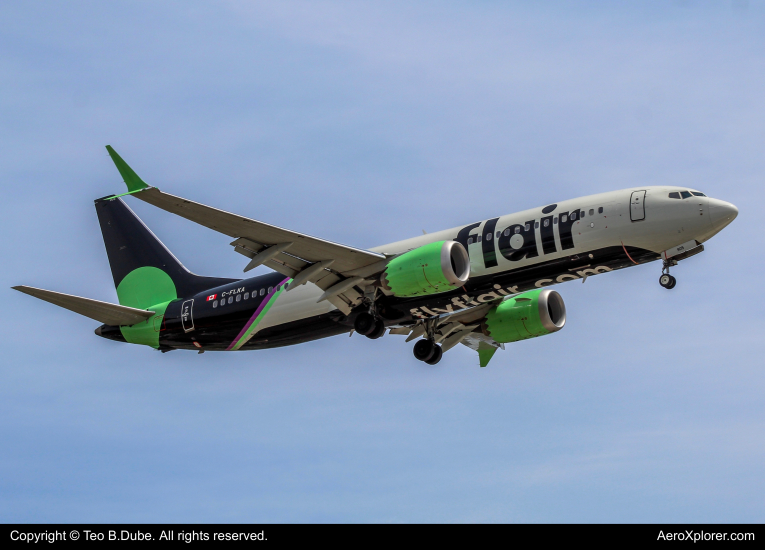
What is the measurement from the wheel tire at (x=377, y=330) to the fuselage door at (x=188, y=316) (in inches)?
359

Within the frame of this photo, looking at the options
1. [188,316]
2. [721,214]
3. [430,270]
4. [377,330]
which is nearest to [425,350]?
[377,330]

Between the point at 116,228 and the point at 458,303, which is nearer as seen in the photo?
the point at 458,303

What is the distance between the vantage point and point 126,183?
1254 inches

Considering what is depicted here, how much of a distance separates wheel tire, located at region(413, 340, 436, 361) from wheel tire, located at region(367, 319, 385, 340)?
12.7 ft

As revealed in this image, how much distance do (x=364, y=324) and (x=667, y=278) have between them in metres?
11.8

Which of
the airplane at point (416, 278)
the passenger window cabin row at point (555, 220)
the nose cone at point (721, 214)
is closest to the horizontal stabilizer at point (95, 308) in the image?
the airplane at point (416, 278)

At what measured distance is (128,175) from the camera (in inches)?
1254

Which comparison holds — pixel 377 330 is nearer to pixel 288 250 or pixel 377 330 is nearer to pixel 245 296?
pixel 288 250

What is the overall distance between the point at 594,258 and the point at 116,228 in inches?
998

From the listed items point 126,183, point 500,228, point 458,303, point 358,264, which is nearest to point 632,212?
point 500,228

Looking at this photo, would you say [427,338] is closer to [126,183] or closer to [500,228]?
[500,228]

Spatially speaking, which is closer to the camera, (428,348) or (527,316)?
(428,348)

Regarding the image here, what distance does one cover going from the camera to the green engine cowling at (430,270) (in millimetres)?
34781

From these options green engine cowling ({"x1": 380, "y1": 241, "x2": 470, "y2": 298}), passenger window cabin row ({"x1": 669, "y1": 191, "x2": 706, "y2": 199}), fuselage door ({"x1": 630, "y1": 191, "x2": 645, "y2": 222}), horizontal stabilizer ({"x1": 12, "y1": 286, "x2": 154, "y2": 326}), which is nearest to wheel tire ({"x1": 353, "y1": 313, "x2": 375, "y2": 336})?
green engine cowling ({"x1": 380, "y1": 241, "x2": 470, "y2": 298})
